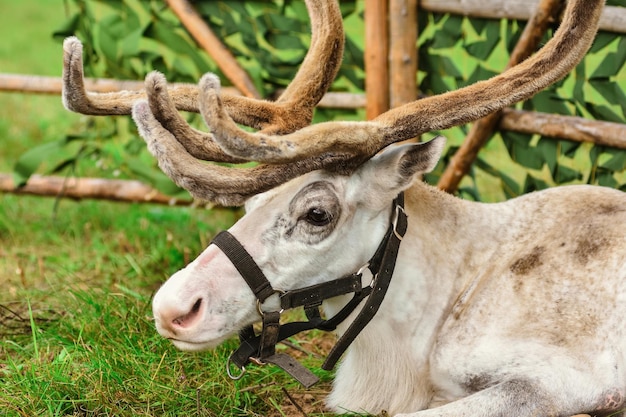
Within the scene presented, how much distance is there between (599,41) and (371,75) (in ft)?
4.15

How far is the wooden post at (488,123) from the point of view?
4.41 meters

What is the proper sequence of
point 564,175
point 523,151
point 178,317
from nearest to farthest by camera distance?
point 178,317
point 564,175
point 523,151

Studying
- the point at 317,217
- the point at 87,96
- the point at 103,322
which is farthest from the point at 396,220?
the point at 103,322

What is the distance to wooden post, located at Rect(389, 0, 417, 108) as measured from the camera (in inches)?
192

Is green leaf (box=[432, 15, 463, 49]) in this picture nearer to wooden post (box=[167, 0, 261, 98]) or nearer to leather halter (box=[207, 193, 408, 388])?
wooden post (box=[167, 0, 261, 98])

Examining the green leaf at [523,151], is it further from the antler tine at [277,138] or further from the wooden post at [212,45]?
the antler tine at [277,138]

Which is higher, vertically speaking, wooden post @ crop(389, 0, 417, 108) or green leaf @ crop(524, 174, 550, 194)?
wooden post @ crop(389, 0, 417, 108)

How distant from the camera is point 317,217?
3.22 metres

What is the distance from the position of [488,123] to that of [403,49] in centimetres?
63

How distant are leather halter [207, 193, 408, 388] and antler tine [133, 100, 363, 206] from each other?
187 millimetres

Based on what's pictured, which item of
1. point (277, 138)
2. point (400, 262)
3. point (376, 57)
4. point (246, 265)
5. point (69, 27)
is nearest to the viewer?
point (277, 138)

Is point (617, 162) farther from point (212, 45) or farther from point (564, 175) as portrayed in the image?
point (212, 45)

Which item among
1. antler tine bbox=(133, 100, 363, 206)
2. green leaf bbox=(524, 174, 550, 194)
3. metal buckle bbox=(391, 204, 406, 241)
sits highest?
antler tine bbox=(133, 100, 363, 206)

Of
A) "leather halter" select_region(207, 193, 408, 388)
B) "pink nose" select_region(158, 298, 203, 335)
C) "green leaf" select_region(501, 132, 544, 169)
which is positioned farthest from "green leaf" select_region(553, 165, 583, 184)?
"pink nose" select_region(158, 298, 203, 335)
